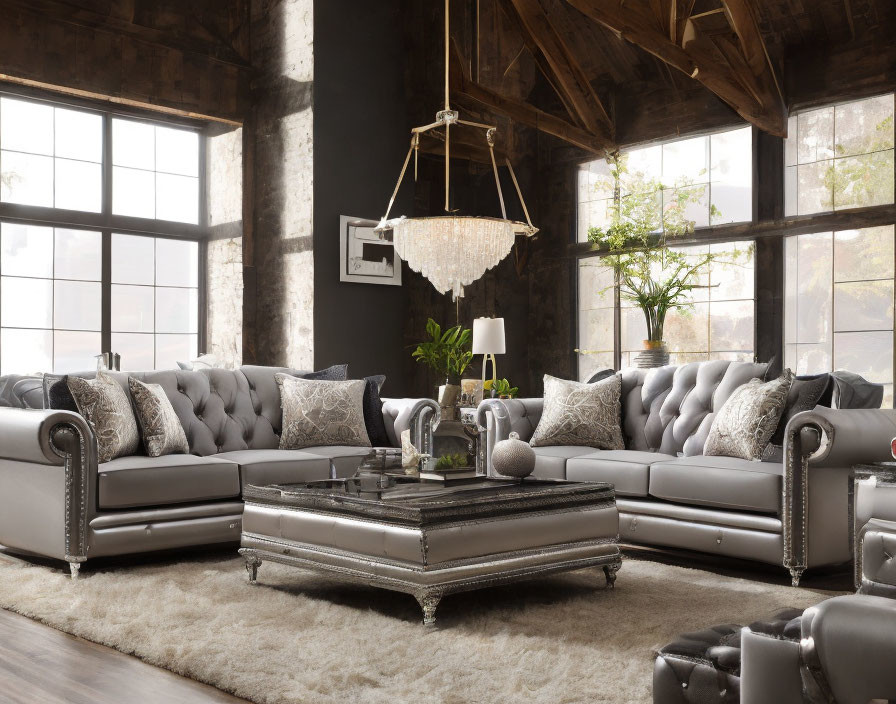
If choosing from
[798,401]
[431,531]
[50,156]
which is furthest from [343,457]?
[50,156]

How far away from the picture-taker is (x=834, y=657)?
4.53 ft

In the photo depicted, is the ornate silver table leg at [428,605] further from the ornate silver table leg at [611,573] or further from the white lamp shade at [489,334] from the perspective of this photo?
the white lamp shade at [489,334]

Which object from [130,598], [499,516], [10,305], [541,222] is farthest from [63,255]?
[499,516]

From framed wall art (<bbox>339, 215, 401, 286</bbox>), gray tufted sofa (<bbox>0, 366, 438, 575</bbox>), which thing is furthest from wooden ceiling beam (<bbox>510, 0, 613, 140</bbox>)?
gray tufted sofa (<bbox>0, 366, 438, 575</bbox>)

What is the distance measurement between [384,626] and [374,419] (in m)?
2.41

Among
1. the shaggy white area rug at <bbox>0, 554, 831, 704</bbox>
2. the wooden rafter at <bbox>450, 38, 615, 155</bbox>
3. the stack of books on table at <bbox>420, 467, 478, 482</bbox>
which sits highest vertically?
the wooden rafter at <bbox>450, 38, 615, 155</bbox>

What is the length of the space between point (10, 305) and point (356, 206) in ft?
9.57

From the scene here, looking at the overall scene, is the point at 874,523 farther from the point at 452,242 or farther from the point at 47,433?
the point at 47,433

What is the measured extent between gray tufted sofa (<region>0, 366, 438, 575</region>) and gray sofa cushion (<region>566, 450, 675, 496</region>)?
3.90 feet

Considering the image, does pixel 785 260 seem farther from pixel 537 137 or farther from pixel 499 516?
pixel 499 516

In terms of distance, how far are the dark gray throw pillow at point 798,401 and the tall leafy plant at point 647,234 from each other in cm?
288

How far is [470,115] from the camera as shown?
8156mm

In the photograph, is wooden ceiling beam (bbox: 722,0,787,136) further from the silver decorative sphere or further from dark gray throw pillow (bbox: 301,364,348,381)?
the silver decorative sphere

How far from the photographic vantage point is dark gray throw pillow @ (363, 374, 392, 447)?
5.45 m
